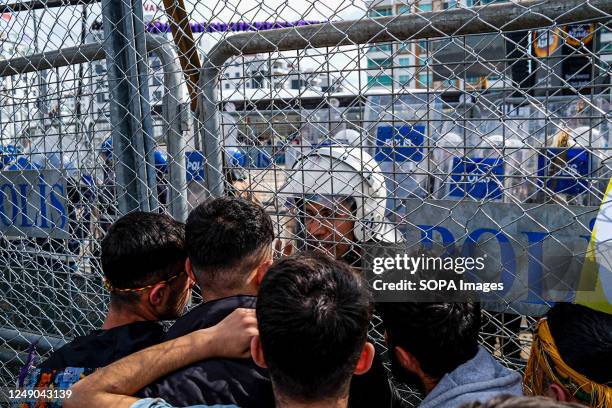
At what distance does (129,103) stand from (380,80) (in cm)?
105

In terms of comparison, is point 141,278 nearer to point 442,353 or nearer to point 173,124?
point 173,124

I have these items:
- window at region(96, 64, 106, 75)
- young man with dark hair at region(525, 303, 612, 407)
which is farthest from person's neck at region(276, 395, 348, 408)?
window at region(96, 64, 106, 75)

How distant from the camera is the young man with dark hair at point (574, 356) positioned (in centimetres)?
135

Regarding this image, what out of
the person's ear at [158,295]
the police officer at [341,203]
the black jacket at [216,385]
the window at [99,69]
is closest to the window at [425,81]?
the police officer at [341,203]

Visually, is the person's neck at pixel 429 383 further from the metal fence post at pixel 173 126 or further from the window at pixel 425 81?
the metal fence post at pixel 173 126

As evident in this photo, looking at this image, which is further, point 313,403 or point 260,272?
point 260,272

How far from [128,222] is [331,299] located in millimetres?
969

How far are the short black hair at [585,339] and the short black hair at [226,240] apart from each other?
0.86m

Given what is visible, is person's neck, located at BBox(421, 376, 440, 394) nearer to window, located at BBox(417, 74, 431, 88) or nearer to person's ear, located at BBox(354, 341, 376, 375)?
person's ear, located at BBox(354, 341, 376, 375)

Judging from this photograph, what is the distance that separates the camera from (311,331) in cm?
124

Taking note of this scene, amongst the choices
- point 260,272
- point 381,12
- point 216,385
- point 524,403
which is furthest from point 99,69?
point 524,403

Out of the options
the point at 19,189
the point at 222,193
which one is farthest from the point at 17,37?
the point at 222,193

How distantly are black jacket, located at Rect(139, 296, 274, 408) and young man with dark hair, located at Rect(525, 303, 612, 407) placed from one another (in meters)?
0.72

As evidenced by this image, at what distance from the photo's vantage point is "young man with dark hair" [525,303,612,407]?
1.35m
